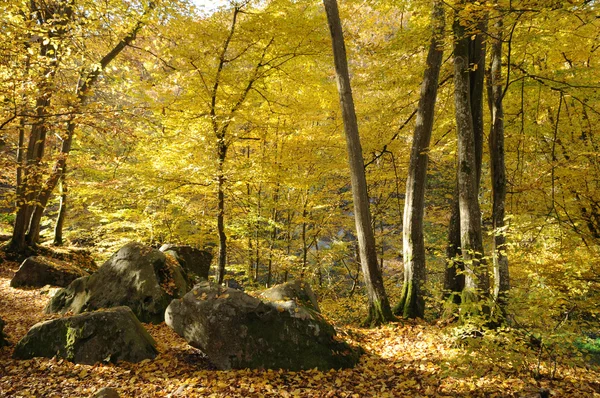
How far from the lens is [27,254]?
408 inches

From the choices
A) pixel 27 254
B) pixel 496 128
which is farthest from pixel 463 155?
pixel 27 254

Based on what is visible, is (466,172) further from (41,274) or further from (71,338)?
(41,274)

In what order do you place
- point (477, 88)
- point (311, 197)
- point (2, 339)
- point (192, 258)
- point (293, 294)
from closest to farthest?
point (2, 339) → point (477, 88) → point (293, 294) → point (192, 258) → point (311, 197)

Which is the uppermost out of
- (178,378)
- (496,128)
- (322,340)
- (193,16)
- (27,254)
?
(193,16)

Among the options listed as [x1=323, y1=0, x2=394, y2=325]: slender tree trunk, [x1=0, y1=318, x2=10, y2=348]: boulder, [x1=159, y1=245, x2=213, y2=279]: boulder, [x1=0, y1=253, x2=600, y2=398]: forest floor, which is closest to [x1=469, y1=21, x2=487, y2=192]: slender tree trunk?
[x1=323, y1=0, x2=394, y2=325]: slender tree trunk

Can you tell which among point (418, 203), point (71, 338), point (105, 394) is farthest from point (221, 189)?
point (105, 394)

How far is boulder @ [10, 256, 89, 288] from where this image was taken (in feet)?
28.1

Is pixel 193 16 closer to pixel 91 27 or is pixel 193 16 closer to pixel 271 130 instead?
pixel 91 27

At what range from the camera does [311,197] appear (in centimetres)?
1173

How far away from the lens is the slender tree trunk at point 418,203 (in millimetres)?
6781

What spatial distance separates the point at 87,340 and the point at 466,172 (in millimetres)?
6328

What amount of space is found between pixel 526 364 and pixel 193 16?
382 inches

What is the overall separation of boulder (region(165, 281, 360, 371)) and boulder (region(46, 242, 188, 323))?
1817 mm

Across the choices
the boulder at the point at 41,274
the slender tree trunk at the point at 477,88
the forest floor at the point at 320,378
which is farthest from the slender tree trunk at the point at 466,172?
the boulder at the point at 41,274
